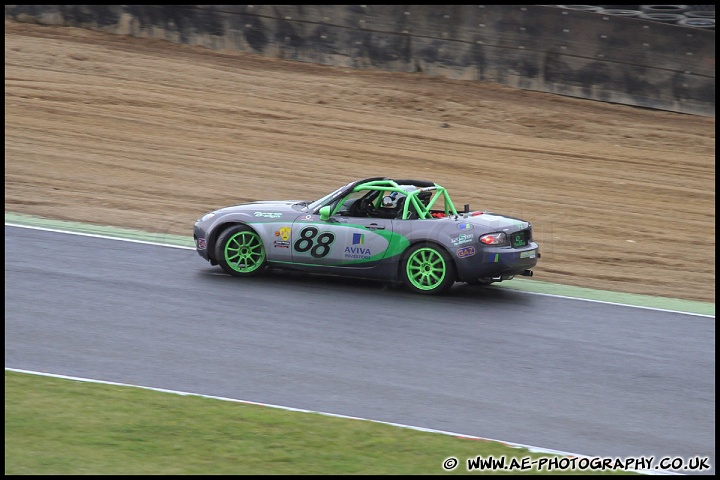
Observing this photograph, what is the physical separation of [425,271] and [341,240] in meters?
1.06

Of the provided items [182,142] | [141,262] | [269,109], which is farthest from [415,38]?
[141,262]

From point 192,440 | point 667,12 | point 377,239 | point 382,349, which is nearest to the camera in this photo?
point 192,440

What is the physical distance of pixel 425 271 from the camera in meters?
12.0

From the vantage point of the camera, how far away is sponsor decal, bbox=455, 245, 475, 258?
11773 mm

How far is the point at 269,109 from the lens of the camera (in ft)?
71.1

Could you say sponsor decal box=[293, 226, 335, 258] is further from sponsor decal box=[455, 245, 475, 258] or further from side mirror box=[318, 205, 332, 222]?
sponsor decal box=[455, 245, 475, 258]

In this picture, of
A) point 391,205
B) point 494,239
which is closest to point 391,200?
point 391,205

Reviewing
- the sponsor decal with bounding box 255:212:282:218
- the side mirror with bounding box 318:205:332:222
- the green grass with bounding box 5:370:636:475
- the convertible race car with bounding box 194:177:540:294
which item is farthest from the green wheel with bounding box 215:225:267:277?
the green grass with bounding box 5:370:636:475

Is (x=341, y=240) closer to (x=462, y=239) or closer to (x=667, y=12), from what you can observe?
(x=462, y=239)

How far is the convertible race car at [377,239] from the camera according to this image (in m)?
11.9

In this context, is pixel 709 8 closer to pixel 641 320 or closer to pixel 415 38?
pixel 415 38

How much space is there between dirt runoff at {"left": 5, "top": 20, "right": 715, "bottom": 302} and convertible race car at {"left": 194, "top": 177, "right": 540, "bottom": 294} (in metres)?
2.03

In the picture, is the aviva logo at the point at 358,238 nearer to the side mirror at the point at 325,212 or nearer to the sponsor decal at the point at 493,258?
the side mirror at the point at 325,212

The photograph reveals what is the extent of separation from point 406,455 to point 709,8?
66.9 feet
